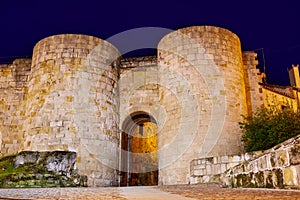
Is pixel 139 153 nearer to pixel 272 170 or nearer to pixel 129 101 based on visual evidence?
pixel 129 101

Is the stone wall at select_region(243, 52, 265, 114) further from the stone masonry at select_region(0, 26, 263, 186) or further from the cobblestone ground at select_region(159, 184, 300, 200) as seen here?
the cobblestone ground at select_region(159, 184, 300, 200)

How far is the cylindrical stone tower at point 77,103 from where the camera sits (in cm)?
1077

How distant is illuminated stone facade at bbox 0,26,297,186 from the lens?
10.7 metres

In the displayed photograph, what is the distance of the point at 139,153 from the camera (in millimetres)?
15969

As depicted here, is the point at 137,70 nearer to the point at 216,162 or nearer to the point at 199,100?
the point at 199,100

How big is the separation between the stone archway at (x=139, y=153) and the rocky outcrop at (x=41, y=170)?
8.04ft

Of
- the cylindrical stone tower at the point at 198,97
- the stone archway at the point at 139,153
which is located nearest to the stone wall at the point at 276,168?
the cylindrical stone tower at the point at 198,97

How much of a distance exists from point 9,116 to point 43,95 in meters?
2.76

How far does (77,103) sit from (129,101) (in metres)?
2.18

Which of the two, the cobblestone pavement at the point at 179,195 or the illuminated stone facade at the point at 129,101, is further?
the illuminated stone facade at the point at 129,101

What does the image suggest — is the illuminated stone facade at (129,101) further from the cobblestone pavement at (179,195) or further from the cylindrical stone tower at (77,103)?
the cobblestone pavement at (179,195)

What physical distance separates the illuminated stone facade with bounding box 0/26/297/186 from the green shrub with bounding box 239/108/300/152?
1.17 metres

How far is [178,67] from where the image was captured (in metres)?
11.6

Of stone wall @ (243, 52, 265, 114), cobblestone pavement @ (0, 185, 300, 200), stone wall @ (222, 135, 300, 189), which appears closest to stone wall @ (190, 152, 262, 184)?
stone wall @ (222, 135, 300, 189)
